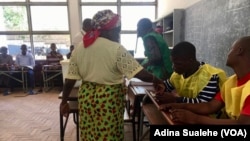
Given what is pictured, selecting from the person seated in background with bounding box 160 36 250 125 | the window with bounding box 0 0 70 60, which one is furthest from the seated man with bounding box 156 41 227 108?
the window with bounding box 0 0 70 60

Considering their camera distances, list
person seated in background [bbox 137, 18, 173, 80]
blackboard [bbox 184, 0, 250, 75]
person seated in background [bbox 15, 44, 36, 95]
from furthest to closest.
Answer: person seated in background [bbox 15, 44, 36, 95] → person seated in background [bbox 137, 18, 173, 80] → blackboard [bbox 184, 0, 250, 75]

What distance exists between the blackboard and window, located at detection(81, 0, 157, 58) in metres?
3.42

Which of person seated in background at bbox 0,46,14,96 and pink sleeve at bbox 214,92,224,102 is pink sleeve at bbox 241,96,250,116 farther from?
person seated in background at bbox 0,46,14,96

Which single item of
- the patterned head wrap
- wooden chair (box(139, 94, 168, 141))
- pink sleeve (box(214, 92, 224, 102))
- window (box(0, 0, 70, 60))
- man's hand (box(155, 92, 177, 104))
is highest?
window (box(0, 0, 70, 60))

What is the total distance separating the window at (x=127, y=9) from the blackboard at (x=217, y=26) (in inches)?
135

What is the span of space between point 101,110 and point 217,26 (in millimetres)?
1767

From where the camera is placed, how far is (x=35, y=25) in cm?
681

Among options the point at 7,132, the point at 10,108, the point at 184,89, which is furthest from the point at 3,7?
the point at 184,89

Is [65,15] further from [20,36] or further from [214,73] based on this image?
[214,73]

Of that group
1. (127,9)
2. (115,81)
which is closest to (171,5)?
(127,9)

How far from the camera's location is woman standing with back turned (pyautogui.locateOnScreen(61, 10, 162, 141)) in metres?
1.61

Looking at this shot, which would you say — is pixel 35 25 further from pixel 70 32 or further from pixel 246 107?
pixel 246 107

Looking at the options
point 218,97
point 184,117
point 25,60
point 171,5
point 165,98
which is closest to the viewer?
point 184,117

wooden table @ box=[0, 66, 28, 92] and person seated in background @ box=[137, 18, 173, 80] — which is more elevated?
person seated in background @ box=[137, 18, 173, 80]
